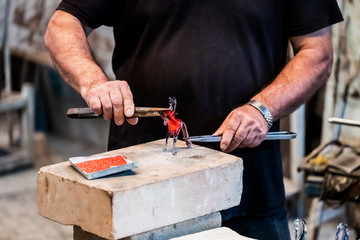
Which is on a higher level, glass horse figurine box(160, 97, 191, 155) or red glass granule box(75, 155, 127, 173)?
glass horse figurine box(160, 97, 191, 155)

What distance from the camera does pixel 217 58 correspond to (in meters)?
2.19

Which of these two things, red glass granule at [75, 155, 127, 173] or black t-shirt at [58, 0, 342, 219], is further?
black t-shirt at [58, 0, 342, 219]

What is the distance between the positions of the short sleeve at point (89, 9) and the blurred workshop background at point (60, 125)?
133cm

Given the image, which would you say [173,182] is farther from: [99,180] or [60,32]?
[60,32]

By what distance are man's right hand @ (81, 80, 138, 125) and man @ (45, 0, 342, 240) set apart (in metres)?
0.23

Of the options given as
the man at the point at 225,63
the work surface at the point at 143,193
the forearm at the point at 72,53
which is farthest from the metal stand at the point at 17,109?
the work surface at the point at 143,193

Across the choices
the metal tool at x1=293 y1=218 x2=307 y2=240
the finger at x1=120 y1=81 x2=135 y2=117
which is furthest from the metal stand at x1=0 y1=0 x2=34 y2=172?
the metal tool at x1=293 y1=218 x2=307 y2=240

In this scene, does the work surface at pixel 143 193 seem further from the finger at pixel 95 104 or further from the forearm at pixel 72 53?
the forearm at pixel 72 53

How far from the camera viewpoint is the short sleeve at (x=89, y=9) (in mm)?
2285

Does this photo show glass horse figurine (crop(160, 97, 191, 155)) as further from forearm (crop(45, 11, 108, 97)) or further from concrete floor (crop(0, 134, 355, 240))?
concrete floor (crop(0, 134, 355, 240))

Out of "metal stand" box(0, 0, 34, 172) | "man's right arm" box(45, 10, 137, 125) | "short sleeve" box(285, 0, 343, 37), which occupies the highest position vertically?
"short sleeve" box(285, 0, 343, 37)

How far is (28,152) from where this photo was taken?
18.7 ft

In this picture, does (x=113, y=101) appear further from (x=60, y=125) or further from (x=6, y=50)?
(x=60, y=125)

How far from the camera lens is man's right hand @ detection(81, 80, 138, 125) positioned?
187cm
